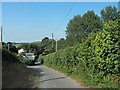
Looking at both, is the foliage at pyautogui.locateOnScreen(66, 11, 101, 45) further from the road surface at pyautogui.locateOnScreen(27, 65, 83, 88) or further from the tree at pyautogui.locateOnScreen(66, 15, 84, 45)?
the road surface at pyautogui.locateOnScreen(27, 65, 83, 88)

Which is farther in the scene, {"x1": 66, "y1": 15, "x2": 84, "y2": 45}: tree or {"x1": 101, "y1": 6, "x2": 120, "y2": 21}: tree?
{"x1": 66, "y1": 15, "x2": 84, "y2": 45}: tree

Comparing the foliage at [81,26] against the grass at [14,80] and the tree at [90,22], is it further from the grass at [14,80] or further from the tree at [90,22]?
the grass at [14,80]

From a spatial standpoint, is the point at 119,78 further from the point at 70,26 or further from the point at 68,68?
the point at 70,26

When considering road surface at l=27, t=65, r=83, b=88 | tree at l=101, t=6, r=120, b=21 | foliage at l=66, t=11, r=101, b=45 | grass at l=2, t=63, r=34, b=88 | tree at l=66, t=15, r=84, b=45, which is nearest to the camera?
grass at l=2, t=63, r=34, b=88

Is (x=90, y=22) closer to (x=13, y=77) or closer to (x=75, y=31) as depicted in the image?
(x=75, y=31)

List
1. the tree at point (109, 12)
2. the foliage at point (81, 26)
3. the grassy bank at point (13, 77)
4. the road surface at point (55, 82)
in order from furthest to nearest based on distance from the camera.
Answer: the foliage at point (81, 26), the tree at point (109, 12), the road surface at point (55, 82), the grassy bank at point (13, 77)

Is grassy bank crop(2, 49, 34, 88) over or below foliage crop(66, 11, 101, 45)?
below

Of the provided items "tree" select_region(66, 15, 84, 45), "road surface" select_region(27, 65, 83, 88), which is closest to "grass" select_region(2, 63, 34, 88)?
"road surface" select_region(27, 65, 83, 88)

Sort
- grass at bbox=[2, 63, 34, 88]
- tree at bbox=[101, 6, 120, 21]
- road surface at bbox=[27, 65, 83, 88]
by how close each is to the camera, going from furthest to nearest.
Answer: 1. tree at bbox=[101, 6, 120, 21]
2. road surface at bbox=[27, 65, 83, 88]
3. grass at bbox=[2, 63, 34, 88]

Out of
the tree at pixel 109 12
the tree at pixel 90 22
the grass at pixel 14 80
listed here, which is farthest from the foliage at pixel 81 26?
the grass at pixel 14 80

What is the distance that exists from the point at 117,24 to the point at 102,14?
5103 cm

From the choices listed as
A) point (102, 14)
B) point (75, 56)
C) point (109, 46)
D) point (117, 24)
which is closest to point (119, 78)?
point (109, 46)

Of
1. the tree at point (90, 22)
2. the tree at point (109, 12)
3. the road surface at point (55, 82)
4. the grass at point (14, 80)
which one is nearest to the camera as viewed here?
the grass at point (14, 80)

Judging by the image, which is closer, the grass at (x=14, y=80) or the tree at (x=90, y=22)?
the grass at (x=14, y=80)
